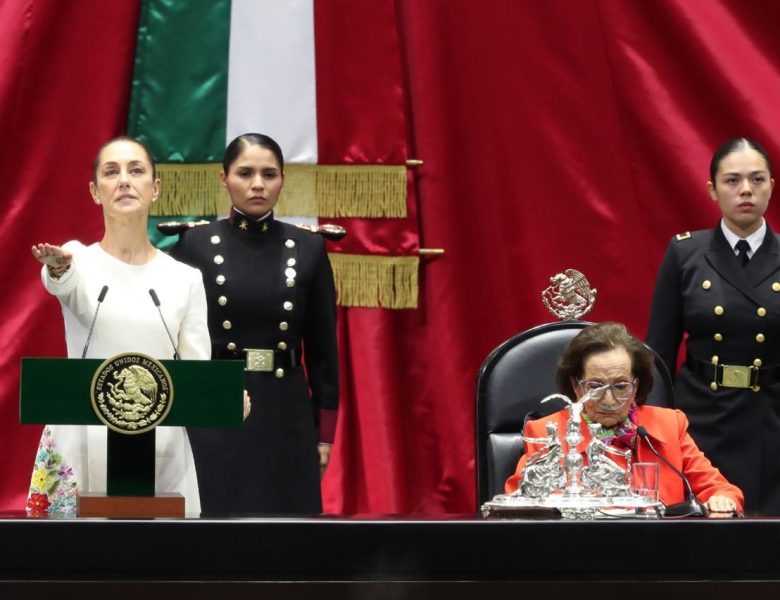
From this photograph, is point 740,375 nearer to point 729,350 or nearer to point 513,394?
point 729,350

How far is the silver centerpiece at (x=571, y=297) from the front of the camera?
3.03 meters

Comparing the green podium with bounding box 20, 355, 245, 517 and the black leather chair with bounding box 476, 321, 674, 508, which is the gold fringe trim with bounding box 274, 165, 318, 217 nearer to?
the black leather chair with bounding box 476, 321, 674, 508

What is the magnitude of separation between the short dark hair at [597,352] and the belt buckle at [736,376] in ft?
2.80

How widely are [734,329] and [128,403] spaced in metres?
1.97

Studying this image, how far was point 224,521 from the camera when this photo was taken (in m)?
1.76

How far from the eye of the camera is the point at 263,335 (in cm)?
339

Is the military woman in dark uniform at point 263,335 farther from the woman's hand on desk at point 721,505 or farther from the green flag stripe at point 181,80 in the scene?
the woman's hand on desk at point 721,505

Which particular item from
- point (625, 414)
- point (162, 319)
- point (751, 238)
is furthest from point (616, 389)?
point (751, 238)

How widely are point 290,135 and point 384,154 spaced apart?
11.9 inches

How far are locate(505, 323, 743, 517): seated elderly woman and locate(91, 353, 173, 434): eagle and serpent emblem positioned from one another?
0.80 meters

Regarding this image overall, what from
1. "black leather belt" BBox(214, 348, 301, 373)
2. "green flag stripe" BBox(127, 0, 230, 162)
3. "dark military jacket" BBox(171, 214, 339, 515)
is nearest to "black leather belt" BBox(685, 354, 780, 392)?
"dark military jacket" BBox(171, 214, 339, 515)

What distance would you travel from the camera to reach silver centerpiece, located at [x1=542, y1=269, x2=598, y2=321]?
3031mm

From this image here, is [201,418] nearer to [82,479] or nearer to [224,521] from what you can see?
[224,521]
